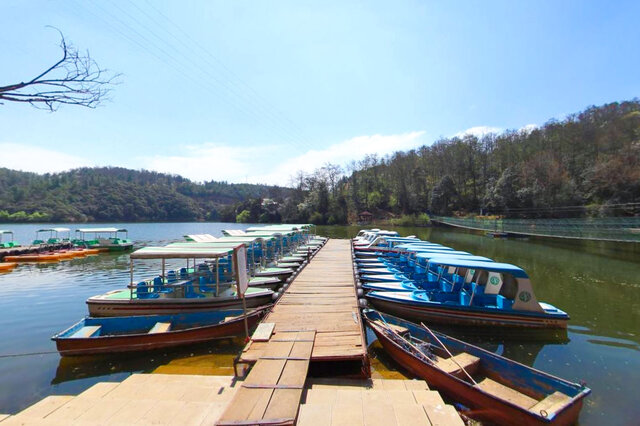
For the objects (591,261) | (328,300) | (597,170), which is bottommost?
(591,261)

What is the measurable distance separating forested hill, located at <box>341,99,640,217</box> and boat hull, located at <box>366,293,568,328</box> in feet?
140

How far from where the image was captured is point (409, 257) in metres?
18.3

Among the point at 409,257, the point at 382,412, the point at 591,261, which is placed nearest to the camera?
the point at 382,412

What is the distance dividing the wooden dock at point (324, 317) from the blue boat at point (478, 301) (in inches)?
82.6

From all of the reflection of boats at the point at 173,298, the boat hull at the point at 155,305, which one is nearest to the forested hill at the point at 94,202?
the reflection of boats at the point at 173,298

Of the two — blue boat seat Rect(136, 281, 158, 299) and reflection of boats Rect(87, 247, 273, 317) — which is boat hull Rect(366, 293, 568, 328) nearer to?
reflection of boats Rect(87, 247, 273, 317)

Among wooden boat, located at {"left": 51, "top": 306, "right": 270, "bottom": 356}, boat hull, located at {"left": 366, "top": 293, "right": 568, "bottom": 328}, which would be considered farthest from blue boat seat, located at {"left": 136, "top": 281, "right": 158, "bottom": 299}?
boat hull, located at {"left": 366, "top": 293, "right": 568, "bottom": 328}

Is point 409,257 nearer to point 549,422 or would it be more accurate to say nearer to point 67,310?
point 549,422

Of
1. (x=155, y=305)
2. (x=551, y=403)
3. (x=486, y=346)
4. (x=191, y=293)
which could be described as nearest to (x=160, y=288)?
(x=155, y=305)

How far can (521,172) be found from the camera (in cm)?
6025

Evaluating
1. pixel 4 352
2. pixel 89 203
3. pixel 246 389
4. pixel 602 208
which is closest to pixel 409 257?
pixel 246 389

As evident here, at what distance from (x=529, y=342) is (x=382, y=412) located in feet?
27.4

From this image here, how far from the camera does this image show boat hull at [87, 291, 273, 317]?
12391 mm

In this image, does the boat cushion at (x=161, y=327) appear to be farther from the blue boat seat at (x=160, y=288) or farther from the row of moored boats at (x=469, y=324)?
the row of moored boats at (x=469, y=324)
